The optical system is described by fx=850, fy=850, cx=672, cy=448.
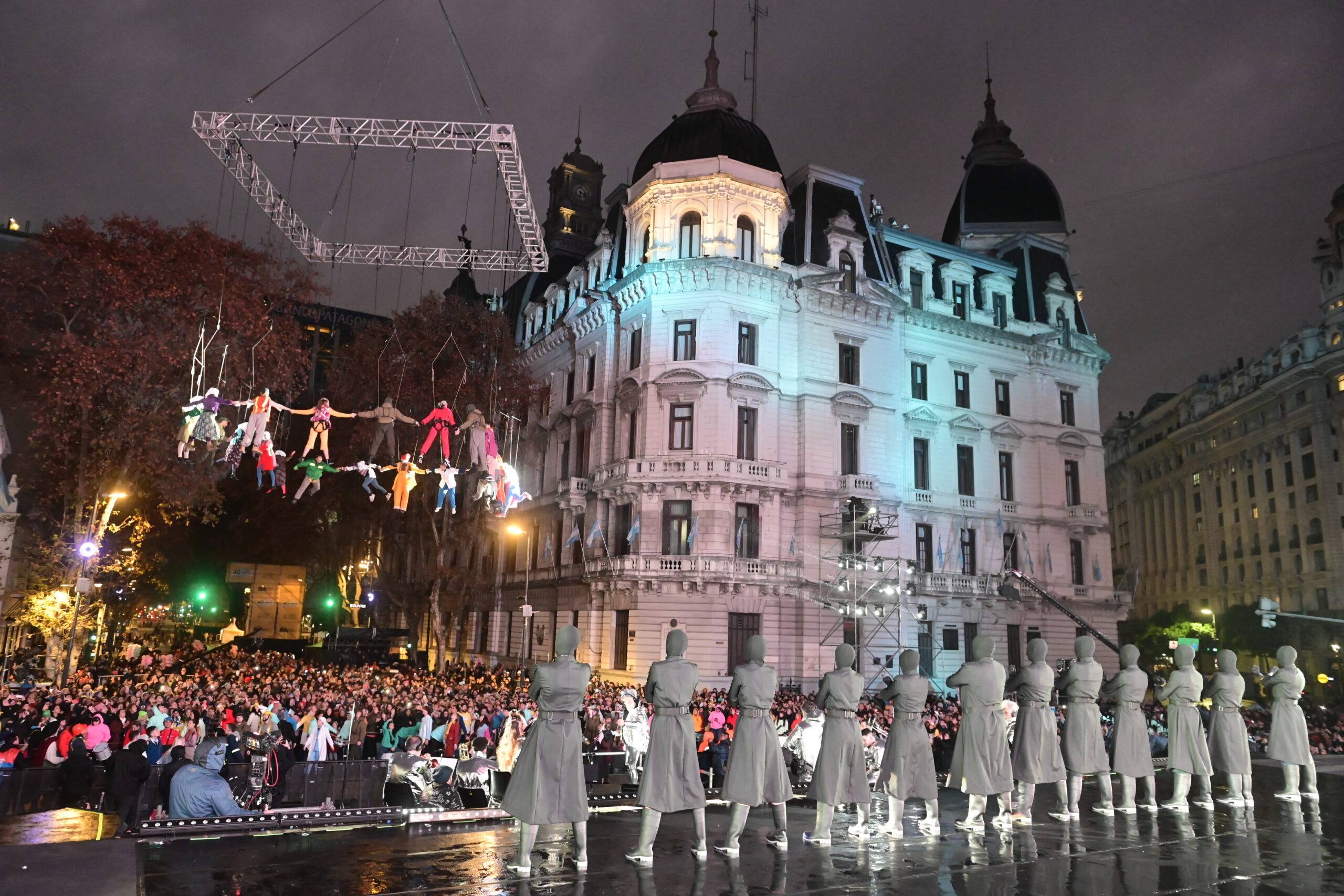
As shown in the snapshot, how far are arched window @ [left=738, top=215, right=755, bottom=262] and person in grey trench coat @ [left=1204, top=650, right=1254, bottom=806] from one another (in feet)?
88.8

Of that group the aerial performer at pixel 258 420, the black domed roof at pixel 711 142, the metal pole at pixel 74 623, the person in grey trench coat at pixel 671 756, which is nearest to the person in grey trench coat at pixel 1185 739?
the person in grey trench coat at pixel 671 756

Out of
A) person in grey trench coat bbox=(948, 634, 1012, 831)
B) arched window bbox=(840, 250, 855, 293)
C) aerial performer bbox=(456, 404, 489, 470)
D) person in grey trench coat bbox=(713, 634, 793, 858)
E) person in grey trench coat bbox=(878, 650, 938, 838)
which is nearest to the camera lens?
person in grey trench coat bbox=(713, 634, 793, 858)

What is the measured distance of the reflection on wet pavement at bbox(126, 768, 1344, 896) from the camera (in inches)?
281

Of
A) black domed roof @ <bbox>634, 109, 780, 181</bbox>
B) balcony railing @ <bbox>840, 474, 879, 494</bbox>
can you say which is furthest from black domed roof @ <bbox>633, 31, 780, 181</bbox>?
balcony railing @ <bbox>840, 474, 879, 494</bbox>

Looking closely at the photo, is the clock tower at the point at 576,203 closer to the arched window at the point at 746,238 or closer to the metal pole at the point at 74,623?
the arched window at the point at 746,238

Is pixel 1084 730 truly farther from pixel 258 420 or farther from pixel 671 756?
pixel 258 420

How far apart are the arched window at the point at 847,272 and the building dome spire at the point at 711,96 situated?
8.48 metres

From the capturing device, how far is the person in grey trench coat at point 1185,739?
36.6ft

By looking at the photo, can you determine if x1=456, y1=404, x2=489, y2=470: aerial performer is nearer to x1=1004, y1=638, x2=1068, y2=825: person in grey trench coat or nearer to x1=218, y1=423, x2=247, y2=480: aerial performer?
x1=218, y1=423, x2=247, y2=480: aerial performer

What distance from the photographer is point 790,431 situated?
3638 centimetres

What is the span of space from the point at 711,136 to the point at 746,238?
506 cm

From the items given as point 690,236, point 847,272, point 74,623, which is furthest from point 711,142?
point 74,623

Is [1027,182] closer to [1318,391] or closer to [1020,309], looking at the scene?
[1020,309]

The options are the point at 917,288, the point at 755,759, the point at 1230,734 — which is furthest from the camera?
the point at 917,288
